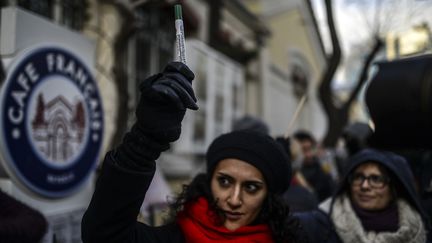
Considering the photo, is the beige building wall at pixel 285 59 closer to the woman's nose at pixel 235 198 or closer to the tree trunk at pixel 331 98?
the tree trunk at pixel 331 98

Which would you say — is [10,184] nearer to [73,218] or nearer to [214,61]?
[73,218]

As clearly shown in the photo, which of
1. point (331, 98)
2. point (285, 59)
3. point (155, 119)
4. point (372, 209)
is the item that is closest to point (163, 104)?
point (155, 119)

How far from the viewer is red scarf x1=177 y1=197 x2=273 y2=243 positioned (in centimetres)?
166

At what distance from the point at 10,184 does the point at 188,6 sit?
5635mm

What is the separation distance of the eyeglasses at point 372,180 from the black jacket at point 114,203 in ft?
4.91

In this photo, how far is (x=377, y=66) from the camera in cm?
139

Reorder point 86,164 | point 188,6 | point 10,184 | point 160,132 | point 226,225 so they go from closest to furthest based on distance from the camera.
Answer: point 160,132 → point 226,225 → point 10,184 → point 86,164 → point 188,6

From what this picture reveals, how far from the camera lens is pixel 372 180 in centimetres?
243

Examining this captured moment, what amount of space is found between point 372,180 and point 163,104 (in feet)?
5.18

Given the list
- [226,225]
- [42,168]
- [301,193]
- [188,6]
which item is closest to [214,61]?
[188,6]

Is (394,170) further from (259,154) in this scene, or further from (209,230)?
(209,230)

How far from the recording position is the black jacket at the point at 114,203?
1276mm

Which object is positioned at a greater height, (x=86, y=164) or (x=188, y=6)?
(x=188, y=6)

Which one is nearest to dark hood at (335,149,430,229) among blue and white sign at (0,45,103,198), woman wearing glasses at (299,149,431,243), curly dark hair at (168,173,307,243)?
woman wearing glasses at (299,149,431,243)
